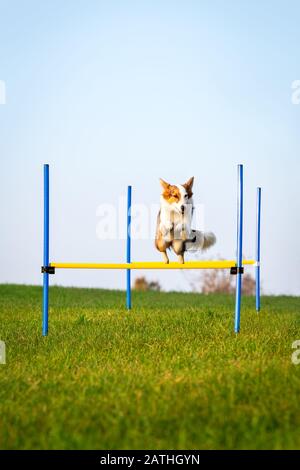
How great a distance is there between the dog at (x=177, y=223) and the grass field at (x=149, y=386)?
3.26 ft

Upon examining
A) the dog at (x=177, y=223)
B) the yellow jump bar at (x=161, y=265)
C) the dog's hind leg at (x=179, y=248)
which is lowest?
the yellow jump bar at (x=161, y=265)

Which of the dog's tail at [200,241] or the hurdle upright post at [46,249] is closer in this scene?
the dog's tail at [200,241]

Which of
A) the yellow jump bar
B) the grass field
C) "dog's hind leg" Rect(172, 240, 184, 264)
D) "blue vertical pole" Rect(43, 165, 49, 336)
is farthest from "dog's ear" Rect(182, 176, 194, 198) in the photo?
"blue vertical pole" Rect(43, 165, 49, 336)

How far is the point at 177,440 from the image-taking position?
3516 millimetres

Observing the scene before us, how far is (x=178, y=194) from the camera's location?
6.54 meters

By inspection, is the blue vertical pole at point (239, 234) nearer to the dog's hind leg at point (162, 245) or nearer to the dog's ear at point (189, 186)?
the dog's hind leg at point (162, 245)

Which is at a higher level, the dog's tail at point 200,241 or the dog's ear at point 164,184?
the dog's ear at point 164,184

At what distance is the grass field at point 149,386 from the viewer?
359 cm

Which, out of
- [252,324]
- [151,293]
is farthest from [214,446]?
[151,293]

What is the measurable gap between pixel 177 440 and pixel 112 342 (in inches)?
134

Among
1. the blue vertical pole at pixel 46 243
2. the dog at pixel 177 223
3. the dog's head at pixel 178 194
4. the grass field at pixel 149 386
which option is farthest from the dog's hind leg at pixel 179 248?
the blue vertical pole at pixel 46 243

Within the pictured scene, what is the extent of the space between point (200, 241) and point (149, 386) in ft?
9.44

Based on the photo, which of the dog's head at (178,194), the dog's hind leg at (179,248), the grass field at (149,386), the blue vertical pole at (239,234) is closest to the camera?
the grass field at (149,386)

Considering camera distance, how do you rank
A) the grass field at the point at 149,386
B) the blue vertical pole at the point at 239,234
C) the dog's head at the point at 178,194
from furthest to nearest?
the blue vertical pole at the point at 239,234 → the dog's head at the point at 178,194 → the grass field at the point at 149,386
